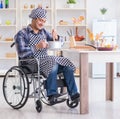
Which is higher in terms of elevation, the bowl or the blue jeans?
the bowl

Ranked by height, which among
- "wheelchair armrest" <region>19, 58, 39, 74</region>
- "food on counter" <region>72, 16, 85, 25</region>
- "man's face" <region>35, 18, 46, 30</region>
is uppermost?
"food on counter" <region>72, 16, 85, 25</region>

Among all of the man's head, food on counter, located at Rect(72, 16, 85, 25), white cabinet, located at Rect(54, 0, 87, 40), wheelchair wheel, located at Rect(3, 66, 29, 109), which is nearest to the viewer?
wheelchair wheel, located at Rect(3, 66, 29, 109)

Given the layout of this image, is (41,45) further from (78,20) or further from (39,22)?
(78,20)

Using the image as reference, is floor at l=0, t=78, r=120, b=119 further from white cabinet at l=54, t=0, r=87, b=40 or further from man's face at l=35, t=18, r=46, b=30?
white cabinet at l=54, t=0, r=87, b=40

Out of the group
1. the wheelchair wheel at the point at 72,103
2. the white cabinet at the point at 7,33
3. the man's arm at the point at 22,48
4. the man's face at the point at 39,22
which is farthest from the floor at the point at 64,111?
the white cabinet at the point at 7,33

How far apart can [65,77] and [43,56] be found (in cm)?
32

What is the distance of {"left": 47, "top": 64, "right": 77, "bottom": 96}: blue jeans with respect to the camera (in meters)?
3.27

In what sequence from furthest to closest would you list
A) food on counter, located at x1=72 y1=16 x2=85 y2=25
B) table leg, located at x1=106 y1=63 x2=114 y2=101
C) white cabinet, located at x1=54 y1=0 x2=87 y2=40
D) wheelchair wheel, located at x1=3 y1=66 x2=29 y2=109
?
white cabinet, located at x1=54 y1=0 x2=87 y2=40 < food on counter, located at x1=72 y1=16 x2=85 y2=25 < table leg, located at x1=106 y1=63 x2=114 y2=101 < wheelchair wheel, located at x1=3 y1=66 x2=29 y2=109

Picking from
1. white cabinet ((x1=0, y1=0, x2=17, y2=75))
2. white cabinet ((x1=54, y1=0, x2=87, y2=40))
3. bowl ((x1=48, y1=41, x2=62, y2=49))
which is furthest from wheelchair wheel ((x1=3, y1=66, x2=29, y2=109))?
white cabinet ((x1=54, y1=0, x2=87, y2=40))

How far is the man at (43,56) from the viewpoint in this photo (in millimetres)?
3275

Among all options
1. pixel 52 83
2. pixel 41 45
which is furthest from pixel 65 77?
pixel 41 45

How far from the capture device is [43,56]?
11.4 feet

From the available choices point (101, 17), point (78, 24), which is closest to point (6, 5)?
point (78, 24)

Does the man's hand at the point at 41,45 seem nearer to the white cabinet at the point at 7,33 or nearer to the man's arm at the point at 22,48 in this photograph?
the man's arm at the point at 22,48
